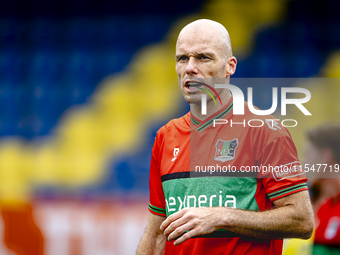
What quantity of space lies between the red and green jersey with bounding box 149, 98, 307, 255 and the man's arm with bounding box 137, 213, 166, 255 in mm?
67

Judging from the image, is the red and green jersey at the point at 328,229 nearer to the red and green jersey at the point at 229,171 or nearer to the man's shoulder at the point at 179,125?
the red and green jersey at the point at 229,171

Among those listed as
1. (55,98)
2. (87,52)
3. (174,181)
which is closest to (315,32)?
(87,52)

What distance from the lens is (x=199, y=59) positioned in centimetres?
180

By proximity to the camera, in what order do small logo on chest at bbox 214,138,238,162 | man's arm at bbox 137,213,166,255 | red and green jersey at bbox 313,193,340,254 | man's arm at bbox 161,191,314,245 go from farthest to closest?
red and green jersey at bbox 313,193,340,254
man's arm at bbox 137,213,166,255
small logo on chest at bbox 214,138,238,162
man's arm at bbox 161,191,314,245

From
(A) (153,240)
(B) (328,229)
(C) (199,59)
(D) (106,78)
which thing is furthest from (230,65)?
(D) (106,78)

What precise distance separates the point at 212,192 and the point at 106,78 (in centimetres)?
406

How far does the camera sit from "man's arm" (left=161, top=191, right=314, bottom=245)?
146cm

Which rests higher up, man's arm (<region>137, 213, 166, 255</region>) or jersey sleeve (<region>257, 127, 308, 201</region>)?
jersey sleeve (<region>257, 127, 308, 201</region>)

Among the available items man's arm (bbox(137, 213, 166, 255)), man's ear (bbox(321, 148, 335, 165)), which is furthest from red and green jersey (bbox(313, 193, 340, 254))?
man's arm (bbox(137, 213, 166, 255))

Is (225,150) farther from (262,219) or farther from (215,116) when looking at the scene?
(262,219)

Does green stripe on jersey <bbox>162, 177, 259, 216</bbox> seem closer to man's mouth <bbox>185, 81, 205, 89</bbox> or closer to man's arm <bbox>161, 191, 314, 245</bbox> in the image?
man's arm <bbox>161, 191, 314, 245</bbox>

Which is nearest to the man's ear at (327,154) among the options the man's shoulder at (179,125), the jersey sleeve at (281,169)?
the man's shoulder at (179,125)

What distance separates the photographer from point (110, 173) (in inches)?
202

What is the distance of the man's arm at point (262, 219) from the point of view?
146 cm
